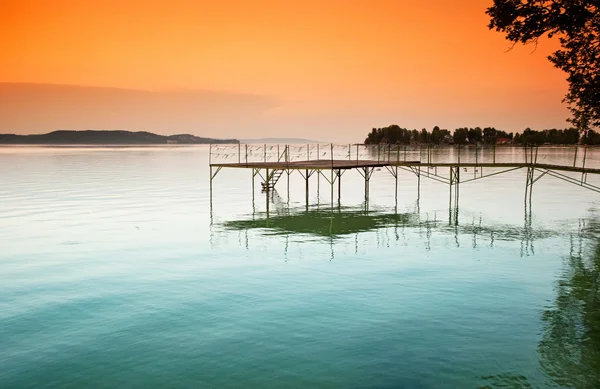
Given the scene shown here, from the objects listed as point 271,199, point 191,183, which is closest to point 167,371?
point 271,199

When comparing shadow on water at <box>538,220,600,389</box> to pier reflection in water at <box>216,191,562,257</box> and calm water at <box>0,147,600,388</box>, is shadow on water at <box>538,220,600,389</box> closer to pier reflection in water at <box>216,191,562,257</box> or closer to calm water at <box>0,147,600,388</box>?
calm water at <box>0,147,600,388</box>

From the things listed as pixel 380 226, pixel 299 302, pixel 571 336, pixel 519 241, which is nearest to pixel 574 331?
pixel 571 336

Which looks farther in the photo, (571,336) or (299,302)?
(299,302)

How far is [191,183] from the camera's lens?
6788 centimetres

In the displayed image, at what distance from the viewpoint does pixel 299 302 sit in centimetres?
1769

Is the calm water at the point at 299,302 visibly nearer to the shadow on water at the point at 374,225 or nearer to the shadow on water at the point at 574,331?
the shadow on water at the point at 574,331

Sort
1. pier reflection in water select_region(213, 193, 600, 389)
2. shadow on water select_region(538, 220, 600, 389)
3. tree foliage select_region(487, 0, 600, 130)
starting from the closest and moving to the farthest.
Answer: shadow on water select_region(538, 220, 600, 389)
pier reflection in water select_region(213, 193, 600, 389)
tree foliage select_region(487, 0, 600, 130)

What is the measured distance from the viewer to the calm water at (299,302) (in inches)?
488

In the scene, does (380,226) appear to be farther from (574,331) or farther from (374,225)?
(574,331)

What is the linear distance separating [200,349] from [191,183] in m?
55.6

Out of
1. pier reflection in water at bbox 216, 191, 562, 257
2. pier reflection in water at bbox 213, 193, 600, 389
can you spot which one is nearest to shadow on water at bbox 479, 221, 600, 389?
pier reflection in water at bbox 213, 193, 600, 389

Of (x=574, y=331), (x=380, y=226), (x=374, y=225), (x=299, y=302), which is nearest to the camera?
(x=574, y=331)

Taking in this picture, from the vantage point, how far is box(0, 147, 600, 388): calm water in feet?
40.7

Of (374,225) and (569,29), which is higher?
(569,29)
